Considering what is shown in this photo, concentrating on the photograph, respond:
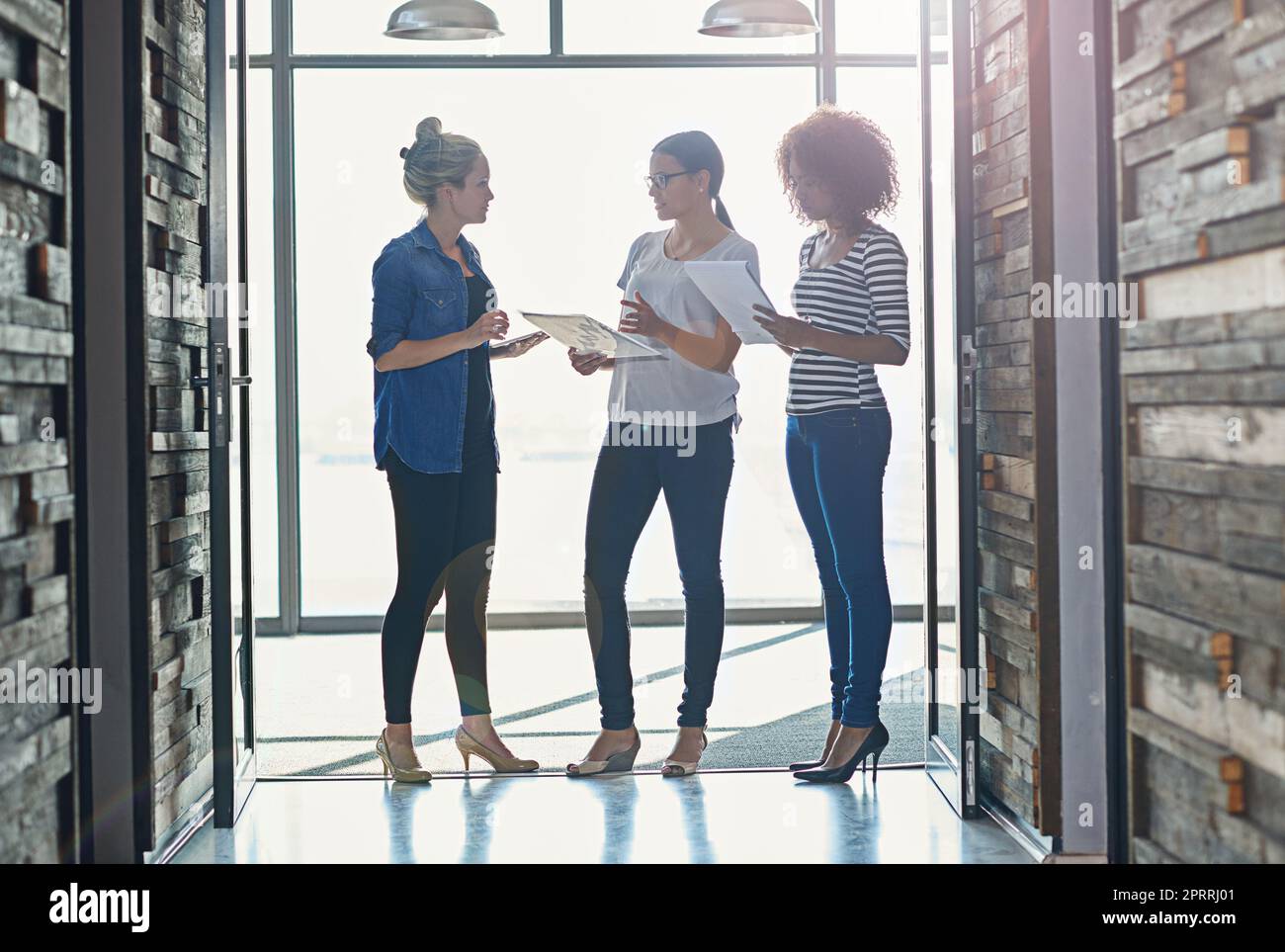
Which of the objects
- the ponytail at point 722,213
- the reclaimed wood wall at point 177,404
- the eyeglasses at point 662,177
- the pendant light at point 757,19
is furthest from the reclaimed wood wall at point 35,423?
the pendant light at point 757,19

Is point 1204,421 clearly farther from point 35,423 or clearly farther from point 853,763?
point 35,423

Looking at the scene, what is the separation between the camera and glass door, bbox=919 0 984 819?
2.83 metres

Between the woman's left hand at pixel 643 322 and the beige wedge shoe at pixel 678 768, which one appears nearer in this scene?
the woman's left hand at pixel 643 322

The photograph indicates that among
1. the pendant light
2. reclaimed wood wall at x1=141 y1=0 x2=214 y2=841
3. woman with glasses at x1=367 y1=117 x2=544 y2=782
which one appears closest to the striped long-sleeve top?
woman with glasses at x1=367 y1=117 x2=544 y2=782

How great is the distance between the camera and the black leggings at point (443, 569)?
3.09 meters

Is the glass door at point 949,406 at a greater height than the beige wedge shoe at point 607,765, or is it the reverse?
the glass door at point 949,406

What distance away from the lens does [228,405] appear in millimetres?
2764

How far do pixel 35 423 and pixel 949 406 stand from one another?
1747 millimetres

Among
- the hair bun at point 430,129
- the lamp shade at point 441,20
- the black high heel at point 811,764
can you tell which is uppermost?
the lamp shade at point 441,20

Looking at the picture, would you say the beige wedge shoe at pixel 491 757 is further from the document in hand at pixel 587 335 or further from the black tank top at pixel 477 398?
the document in hand at pixel 587 335

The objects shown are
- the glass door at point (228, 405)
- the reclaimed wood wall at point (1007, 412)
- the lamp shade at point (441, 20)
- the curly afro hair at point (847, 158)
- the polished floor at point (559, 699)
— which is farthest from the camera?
the lamp shade at point (441, 20)

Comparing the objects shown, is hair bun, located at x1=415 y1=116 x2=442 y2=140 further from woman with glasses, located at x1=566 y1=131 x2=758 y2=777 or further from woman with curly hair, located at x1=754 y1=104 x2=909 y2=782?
woman with curly hair, located at x1=754 y1=104 x2=909 y2=782

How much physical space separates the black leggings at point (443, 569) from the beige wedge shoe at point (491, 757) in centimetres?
6
